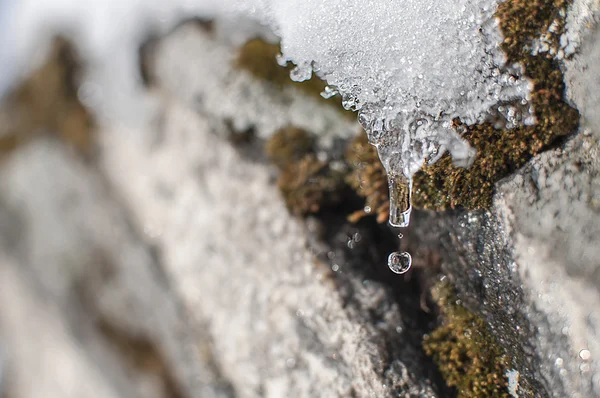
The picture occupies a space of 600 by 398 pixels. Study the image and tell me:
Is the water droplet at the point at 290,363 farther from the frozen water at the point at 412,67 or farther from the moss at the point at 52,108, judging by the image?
the moss at the point at 52,108

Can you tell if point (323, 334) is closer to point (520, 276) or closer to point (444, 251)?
point (444, 251)

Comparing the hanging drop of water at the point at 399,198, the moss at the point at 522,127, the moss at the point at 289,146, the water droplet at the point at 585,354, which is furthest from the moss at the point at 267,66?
the water droplet at the point at 585,354

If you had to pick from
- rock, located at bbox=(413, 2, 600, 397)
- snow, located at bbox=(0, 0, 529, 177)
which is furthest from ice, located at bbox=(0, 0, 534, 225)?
rock, located at bbox=(413, 2, 600, 397)

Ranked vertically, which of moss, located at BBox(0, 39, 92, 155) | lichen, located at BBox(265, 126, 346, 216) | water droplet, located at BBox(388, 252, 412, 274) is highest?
water droplet, located at BBox(388, 252, 412, 274)

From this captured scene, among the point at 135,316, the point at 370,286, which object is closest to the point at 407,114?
the point at 370,286

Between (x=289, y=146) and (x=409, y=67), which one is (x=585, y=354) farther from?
(x=289, y=146)

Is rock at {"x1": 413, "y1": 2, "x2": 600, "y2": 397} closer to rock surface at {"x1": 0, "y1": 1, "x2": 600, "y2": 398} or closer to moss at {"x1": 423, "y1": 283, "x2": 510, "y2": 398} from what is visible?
rock surface at {"x1": 0, "y1": 1, "x2": 600, "y2": 398}

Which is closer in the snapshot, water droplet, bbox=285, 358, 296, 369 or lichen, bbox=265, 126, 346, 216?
water droplet, bbox=285, 358, 296, 369
